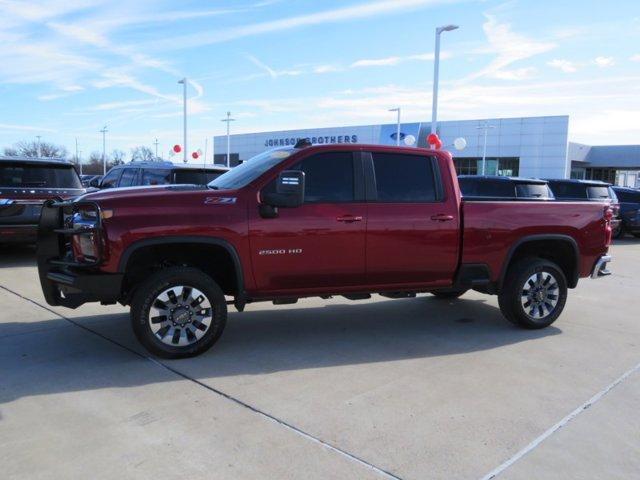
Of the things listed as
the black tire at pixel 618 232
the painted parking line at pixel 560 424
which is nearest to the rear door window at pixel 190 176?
the painted parking line at pixel 560 424

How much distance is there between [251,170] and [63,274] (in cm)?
197

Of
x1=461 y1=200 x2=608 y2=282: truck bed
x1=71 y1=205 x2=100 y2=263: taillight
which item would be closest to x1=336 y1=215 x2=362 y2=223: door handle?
x1=461 y1=200 x2=608 y2=282: truck bed

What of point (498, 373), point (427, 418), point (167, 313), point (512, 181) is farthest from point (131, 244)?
point (512, 181)

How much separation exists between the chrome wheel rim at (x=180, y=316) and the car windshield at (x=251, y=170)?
1.09m

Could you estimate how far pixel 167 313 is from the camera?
4992 millimetres

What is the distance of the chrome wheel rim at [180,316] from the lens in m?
4.96

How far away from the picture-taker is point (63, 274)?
16.3ft

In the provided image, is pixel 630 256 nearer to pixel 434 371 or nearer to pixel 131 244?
pixel 434 371

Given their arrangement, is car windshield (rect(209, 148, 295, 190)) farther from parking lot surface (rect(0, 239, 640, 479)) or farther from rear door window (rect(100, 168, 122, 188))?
rear door window (rect(100, 168, 122, 188))

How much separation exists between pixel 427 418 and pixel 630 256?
1176 centimetres

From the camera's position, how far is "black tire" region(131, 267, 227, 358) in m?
4.89

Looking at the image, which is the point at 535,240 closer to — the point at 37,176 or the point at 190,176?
the point at 190,176

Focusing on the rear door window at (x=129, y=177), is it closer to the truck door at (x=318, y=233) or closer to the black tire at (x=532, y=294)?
the truck door at (x=318, y=233)

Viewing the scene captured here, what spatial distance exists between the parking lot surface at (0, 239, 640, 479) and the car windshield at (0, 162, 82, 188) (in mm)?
3910
